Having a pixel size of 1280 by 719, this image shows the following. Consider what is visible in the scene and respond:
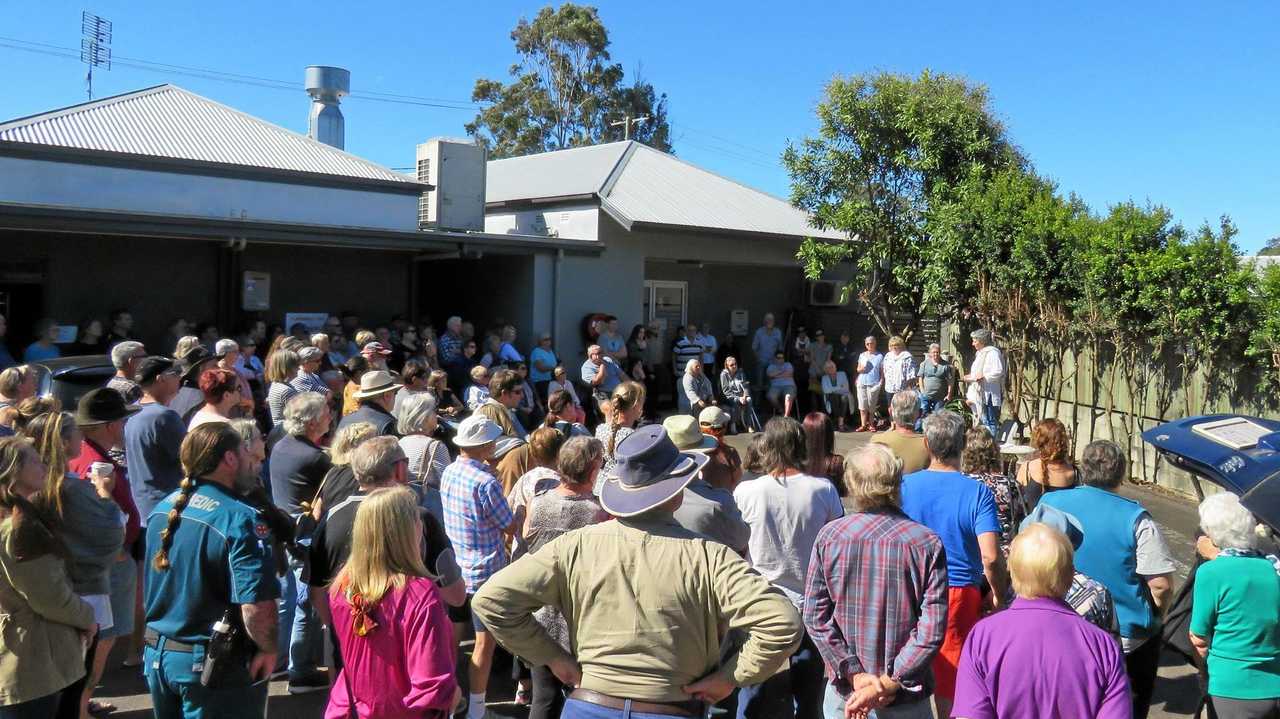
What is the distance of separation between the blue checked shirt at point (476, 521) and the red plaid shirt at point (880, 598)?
1769mm

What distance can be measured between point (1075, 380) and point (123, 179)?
12843mm

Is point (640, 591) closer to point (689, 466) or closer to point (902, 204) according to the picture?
point (689, 466)

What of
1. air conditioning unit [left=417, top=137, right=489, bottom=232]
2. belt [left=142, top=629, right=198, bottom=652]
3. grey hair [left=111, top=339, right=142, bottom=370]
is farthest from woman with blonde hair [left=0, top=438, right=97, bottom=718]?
air conditioning unit [left=417, top=137, right=489, bottom=232]

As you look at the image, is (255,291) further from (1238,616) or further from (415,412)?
(1238,616)

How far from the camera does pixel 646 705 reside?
275 centimetres

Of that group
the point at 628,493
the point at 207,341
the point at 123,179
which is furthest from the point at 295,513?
the point at 123,179

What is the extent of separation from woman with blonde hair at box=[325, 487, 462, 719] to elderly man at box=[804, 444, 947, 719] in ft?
4.60

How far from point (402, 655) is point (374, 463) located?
→ 3.19 ft

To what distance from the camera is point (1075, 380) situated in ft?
41.0

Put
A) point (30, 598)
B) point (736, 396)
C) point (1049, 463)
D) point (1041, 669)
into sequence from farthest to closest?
point (736, 396)
point (1049, 463)
point (30, 598)
point (1041, 669)

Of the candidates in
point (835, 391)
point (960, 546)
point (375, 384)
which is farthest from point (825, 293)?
point (960, 546)

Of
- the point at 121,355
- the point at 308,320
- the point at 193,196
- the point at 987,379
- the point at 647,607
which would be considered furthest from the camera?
the point at 308,320

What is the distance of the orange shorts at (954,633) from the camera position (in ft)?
13.8

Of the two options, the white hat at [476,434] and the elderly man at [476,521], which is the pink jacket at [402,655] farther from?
the white hat at [476,434]
